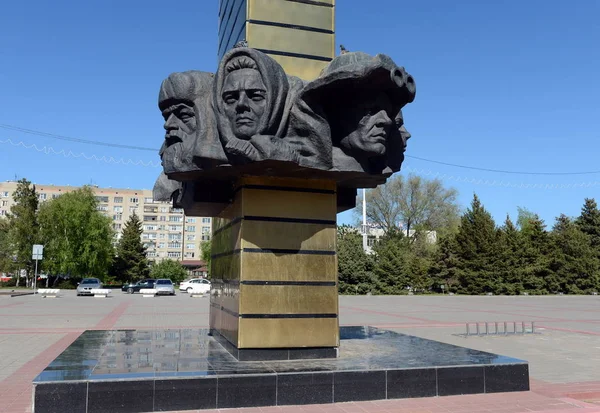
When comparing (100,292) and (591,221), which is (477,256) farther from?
(100,292)

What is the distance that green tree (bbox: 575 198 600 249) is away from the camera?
163 ft

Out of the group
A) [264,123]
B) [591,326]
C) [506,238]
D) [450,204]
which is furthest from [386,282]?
[264,123]

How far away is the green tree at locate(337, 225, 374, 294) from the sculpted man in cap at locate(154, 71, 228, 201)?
98.8ft

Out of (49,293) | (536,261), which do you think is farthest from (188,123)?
(536,261)

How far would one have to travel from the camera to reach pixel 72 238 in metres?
53.2

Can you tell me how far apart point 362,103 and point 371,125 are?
12.7 inches

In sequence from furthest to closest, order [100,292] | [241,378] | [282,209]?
[100,292]
[282,209]
[241,378]

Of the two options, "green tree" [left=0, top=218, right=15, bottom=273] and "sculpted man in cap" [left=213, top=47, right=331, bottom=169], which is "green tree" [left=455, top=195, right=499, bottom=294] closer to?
"sculpted man in cap" [left=213, top=47, right=331, bottom=169]

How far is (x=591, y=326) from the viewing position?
54.3ft

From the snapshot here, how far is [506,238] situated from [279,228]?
127 ft

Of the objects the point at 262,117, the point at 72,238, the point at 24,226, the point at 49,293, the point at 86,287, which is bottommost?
the point at 49,293

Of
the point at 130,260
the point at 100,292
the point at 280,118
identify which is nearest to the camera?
the point at 280,118

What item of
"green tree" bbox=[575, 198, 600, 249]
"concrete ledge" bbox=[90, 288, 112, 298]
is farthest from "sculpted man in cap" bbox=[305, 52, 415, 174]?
"green tree" bbox=[575, 198, 600, 249]

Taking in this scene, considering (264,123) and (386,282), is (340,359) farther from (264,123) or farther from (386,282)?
(386,282)
